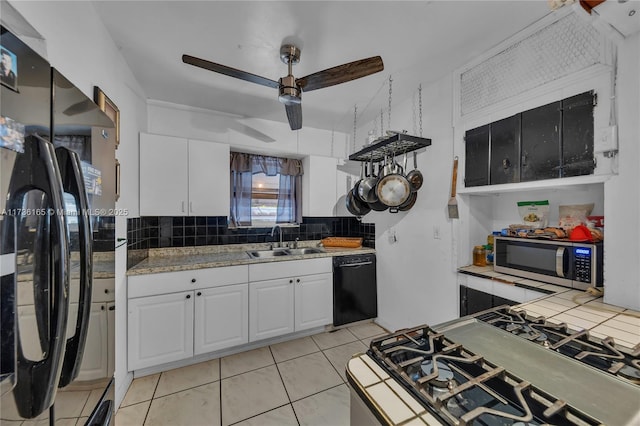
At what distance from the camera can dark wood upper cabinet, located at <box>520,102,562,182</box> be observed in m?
1.48

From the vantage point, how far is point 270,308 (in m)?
2.42

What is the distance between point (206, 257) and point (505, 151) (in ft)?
8.76

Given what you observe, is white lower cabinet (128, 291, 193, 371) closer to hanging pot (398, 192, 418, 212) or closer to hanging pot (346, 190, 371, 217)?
hanging pot (346, 190, 371, 217)

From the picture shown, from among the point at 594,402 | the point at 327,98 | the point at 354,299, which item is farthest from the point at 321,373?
the point at 327,98

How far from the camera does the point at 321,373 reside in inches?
81.3

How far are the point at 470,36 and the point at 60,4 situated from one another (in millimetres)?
2219

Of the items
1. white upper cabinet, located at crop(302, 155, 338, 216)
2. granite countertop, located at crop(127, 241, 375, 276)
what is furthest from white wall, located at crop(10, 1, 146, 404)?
white upper cabinet, located at crop(302, 155, 338, 216)

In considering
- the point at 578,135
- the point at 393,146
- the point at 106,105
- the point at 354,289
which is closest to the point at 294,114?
the point at 393,146

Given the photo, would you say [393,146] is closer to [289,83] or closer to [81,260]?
[289,83]

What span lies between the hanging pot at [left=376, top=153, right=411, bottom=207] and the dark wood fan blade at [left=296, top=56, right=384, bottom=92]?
3.13 feet

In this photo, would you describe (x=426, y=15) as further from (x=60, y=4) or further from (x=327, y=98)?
(x=60, y=4)

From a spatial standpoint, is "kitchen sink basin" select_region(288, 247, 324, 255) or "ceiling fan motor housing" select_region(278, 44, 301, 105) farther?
"kitchen sink basin" select_region(288, 247, 324, 255)

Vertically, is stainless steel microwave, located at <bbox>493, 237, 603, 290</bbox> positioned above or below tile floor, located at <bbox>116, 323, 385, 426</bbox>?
above

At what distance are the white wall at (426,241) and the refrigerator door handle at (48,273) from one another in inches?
89.8
